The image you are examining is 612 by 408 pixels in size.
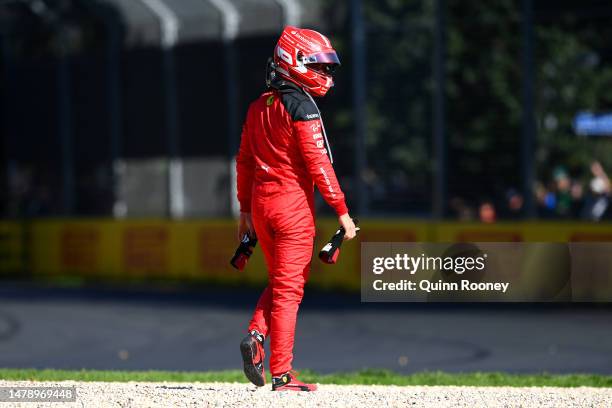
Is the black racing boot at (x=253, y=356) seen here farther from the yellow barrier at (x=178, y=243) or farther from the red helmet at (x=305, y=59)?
the yellow barrier at (x=178, y=243)

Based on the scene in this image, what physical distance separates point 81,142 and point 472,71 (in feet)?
34.7

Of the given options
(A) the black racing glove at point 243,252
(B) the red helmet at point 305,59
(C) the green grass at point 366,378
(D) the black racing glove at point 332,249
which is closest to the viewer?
(D) the black racing glove at point 332,249

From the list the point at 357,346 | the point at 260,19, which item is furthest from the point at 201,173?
the point at 357,346

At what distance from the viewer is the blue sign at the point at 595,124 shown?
80.0ft

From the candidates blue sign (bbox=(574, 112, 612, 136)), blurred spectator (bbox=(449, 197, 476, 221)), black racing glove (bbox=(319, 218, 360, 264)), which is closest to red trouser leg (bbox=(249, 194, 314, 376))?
black racing glove (bbox=(319, 218, 360, 264))

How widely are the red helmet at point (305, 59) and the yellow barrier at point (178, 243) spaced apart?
32.2 ft

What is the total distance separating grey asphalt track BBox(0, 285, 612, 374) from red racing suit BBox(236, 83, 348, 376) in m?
3.42

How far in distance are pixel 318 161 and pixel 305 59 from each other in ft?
1.94

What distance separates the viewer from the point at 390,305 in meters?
17.1

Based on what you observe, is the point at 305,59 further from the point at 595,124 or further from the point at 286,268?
the point at 595,124

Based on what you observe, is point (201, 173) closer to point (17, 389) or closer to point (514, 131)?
point (514, 131)

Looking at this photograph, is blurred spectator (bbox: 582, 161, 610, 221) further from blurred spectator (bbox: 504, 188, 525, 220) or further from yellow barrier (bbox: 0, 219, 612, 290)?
blurred spectator (bbox: 504, 188, 525, 220)

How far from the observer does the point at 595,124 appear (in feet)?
80.9

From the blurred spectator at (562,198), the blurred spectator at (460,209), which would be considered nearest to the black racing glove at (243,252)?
the blurred spectator at (562,198)
